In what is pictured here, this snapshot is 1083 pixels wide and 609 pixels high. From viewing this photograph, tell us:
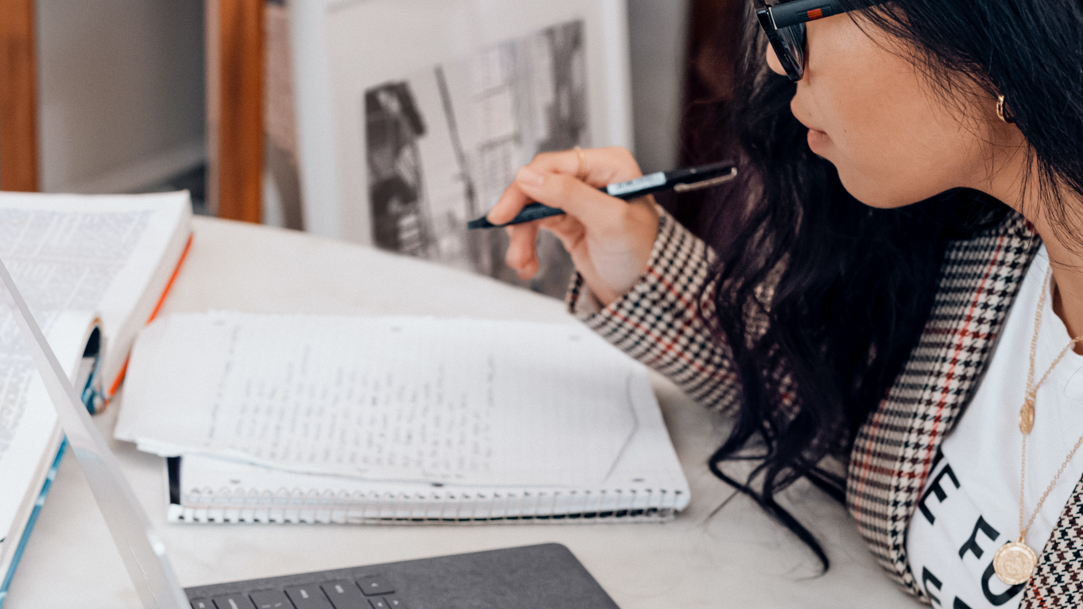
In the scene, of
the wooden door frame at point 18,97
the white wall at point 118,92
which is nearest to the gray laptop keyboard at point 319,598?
the wooden door frame at point 18,97

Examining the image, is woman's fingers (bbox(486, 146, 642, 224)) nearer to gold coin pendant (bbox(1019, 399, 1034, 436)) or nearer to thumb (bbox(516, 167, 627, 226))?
thumb (bbox(516, 167, 627, 226))

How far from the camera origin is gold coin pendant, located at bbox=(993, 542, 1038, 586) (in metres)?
0.57

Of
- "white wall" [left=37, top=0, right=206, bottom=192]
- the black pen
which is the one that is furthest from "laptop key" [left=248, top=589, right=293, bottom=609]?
"white wall" [left=37, top=0, right=206, bottom=192]

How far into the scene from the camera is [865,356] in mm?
773

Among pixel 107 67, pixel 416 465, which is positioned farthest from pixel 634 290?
pixel 107 67

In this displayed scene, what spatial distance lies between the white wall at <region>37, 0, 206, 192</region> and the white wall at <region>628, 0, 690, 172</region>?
1206mm

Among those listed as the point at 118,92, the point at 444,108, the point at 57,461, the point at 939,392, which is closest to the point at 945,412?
the point at 939,392

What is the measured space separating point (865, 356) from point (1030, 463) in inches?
7.4

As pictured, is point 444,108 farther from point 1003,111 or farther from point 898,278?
point 1003,111

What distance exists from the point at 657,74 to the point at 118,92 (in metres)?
1.41

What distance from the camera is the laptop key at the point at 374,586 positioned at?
0.55m

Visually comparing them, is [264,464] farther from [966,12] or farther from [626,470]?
[966,12]

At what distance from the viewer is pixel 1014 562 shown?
579 millimetres

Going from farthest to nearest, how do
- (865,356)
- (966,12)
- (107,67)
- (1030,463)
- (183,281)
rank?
(107,67)
(183,281)
(865,356)
(1030,463)
(966,12)
